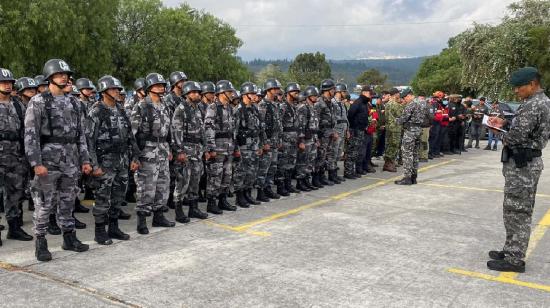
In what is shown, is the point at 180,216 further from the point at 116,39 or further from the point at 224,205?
the point at 116,39

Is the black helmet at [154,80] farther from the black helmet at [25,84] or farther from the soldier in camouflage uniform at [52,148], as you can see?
the black helmet at [25,84]

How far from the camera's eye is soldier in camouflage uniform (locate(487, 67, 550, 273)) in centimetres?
493

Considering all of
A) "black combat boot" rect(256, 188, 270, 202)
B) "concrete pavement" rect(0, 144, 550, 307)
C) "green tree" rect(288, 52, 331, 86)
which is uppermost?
"green tree" rect(288, 52, 331, 86)

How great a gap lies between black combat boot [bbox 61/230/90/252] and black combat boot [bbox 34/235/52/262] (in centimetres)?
29

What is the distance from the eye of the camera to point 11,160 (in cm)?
601

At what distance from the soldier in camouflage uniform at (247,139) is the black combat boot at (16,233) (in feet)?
9.79

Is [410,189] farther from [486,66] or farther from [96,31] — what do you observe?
[486,66]

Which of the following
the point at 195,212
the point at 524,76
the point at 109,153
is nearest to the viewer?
the point at 524,76

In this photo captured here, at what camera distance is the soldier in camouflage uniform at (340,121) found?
9.82 metres

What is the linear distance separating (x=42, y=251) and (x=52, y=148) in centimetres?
104

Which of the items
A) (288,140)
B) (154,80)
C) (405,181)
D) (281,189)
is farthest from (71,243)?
(405,181)

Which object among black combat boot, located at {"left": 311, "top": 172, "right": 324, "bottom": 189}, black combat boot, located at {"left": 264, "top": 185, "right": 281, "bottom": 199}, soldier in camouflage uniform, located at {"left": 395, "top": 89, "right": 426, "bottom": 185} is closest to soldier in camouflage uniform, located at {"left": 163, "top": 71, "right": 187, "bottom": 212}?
black combat boot, located at {"left": 264, "top": 185, "right": 281, "bottom": 199}

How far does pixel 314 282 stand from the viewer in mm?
4617

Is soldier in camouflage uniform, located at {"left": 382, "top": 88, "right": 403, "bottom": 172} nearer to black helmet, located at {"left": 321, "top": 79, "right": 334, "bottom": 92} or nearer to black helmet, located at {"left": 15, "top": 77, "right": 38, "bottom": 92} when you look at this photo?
black helmet, located at {"left": 321, "top": 79, "right": 334, "bottom": 92}
